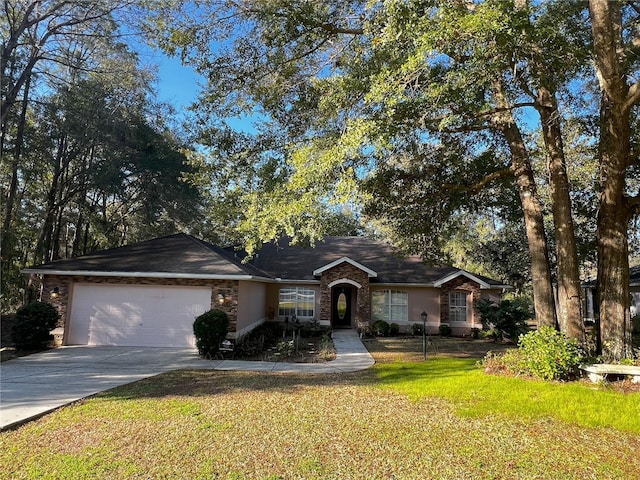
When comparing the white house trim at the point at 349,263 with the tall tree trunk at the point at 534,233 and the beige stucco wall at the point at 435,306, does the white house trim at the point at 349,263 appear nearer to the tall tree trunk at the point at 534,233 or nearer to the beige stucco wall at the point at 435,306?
the beige stucco wall at the point at 435,306

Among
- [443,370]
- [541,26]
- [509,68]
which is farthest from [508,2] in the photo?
[443,370]

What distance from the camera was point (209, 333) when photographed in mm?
11039

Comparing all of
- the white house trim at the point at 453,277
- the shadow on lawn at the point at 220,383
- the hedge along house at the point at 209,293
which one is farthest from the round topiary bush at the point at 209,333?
the white house trim at the point at 453,277

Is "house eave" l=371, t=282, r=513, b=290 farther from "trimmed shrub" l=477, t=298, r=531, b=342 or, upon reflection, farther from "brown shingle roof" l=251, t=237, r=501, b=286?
"trimmed shrub" l=477, t=298, r=531, b=342

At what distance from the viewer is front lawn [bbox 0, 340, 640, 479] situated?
164 inches

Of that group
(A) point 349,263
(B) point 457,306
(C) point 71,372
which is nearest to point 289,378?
(C) point 71,372

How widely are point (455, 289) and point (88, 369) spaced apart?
585 inches

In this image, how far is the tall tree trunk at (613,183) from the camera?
7.52m

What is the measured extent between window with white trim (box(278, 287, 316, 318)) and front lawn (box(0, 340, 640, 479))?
10228 millimetres

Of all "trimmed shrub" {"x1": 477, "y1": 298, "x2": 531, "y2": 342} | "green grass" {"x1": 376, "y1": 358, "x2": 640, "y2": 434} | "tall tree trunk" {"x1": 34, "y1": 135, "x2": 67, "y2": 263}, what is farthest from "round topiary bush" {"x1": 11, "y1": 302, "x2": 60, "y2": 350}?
"trimmed shrub" {"x1": 477, "y1": 298, "x2": 531, "y2": 342}

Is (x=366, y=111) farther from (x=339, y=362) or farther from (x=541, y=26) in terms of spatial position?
(x=339, y=362)

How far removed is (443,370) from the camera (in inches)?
383

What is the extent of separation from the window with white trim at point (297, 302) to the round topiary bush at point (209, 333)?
7290mm

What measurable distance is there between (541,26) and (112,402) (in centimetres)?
947
